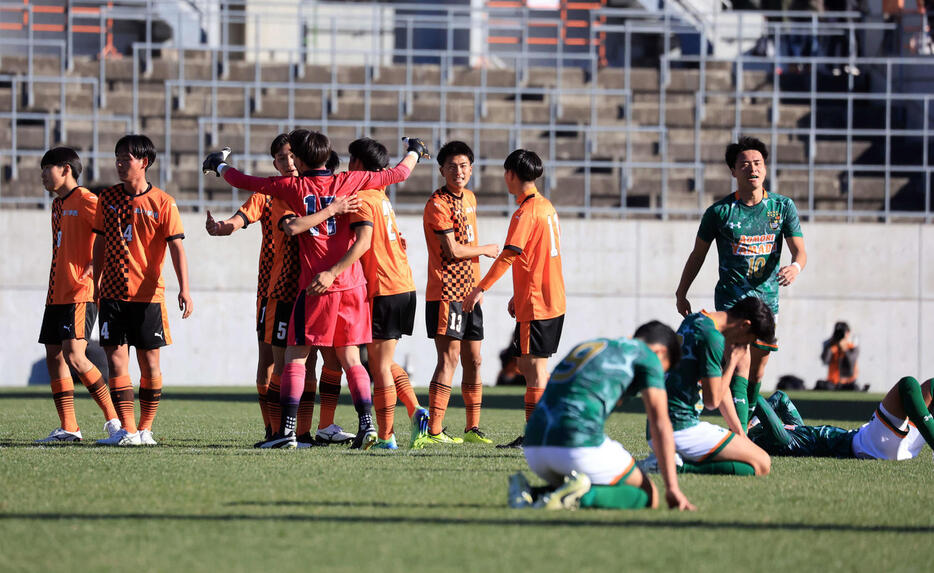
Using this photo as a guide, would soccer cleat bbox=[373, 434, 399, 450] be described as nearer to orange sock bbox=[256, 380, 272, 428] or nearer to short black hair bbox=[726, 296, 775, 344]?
orange sock bbox=[256, 380, 272, 428]

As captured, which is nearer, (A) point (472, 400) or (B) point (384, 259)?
(B) point (384, 259)

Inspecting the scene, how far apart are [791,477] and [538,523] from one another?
91.2 inches

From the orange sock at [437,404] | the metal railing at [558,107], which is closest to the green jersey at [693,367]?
the orange sock at [437,404]

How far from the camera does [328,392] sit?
8.14 meters

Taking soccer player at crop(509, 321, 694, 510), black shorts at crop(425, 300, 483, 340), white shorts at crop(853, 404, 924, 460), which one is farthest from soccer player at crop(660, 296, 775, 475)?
black shorts at crop(425, 300, 483, 340)

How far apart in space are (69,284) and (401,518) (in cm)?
425

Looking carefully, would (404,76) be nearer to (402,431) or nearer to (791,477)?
(402,431)

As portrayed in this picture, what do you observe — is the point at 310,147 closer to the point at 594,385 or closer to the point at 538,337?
the point at 538,337

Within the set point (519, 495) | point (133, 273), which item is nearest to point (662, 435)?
point (519, 495)

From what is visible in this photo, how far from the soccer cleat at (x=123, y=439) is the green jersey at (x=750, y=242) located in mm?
3884

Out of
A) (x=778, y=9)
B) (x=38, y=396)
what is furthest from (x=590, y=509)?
(x=778, y=9)

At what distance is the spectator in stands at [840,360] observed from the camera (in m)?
17.6

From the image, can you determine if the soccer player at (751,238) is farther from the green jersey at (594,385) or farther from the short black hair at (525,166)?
the green jersey at (594,385)

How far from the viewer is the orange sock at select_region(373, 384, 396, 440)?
7.32 meters
